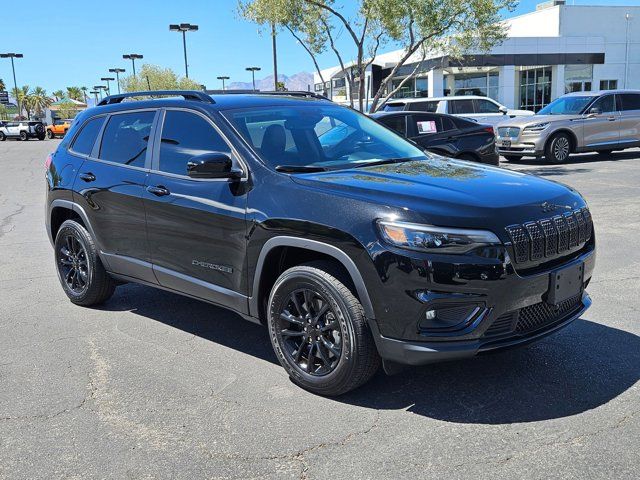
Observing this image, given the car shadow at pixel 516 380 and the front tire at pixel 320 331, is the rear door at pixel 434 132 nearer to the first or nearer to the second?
the car shadow at pixel 516 380

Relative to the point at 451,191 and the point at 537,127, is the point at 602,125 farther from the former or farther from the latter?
the point at 451,191

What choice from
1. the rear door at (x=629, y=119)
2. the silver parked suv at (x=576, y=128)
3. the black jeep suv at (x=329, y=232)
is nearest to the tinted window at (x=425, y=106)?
the silver parked suv at (x=576, y=128)

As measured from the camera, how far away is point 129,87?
78.6 meters

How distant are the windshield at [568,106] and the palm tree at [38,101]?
106 meters

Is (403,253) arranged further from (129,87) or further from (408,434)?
(129,87)

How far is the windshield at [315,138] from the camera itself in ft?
13.5

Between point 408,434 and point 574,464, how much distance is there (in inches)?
31.2

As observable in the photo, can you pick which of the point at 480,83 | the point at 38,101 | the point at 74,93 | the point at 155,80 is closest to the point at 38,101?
the point at 38,101

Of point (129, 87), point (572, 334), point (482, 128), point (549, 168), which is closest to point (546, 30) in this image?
point (549, 168)

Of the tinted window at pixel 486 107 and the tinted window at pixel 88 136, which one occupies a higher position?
the tinted window at pixel 486 107

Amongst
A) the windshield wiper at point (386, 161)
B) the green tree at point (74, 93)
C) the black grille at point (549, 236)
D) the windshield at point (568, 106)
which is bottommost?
the black grille at point (549, 236)

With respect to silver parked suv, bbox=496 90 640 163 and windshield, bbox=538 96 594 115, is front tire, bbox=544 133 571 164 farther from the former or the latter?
windshield, bbox=538 96 594 115

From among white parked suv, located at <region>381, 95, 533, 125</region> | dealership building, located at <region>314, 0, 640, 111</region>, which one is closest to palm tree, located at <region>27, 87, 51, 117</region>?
dealership building, located at <region>314, 0, 640, 111</region>

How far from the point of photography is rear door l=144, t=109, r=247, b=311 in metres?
3.92
